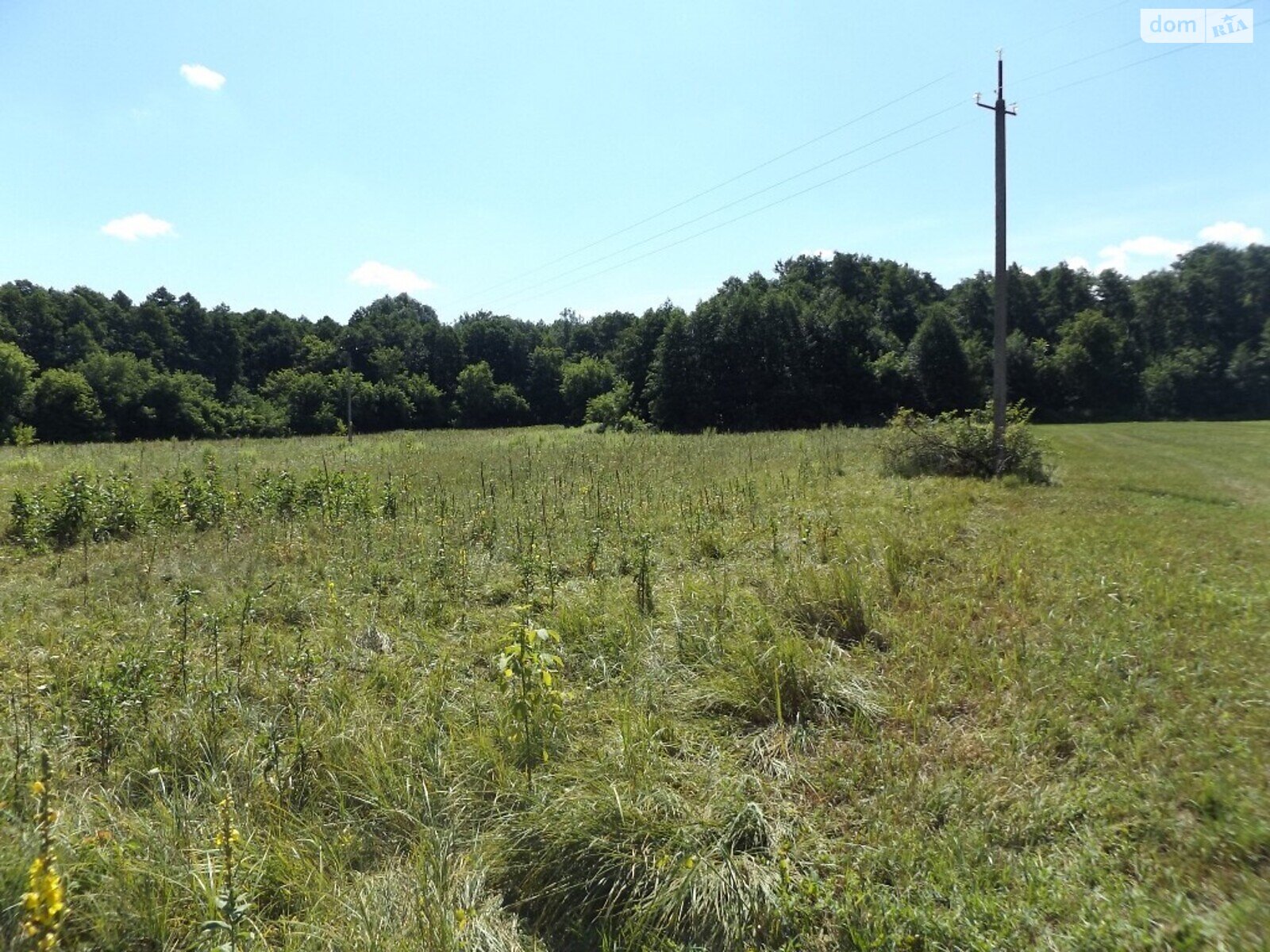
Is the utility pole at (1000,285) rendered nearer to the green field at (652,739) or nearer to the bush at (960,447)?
the bush at (960,447)

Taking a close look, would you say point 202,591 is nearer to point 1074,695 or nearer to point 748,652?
point 748,652

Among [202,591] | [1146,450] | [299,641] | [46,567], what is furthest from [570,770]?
[1146,450]

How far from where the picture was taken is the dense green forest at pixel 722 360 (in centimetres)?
4147

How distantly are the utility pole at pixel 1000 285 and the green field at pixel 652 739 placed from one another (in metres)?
5.16

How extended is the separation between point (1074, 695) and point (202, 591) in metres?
6.75

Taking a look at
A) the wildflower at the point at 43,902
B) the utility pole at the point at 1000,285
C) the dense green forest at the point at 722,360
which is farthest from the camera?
the dense green forest at the point at 722,360

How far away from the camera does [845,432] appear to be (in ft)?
73.6

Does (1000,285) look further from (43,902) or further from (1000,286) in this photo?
(43,902)

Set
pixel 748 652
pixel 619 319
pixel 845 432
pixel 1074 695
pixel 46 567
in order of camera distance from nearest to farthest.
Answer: pixel 1074 695 < pixel 748 652 < pixel 46 567 < pixel 845 432 < pixel 619 319

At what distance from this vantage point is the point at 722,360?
149ft

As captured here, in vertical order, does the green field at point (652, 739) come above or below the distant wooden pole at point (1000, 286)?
below

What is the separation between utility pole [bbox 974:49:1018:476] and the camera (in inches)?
497

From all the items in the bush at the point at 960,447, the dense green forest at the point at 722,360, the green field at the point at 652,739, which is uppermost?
the dense green forest at the point at 722,360

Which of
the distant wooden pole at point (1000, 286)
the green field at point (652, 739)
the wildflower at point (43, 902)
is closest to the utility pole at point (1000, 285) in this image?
the distant wooden pole at point (1000, 286)
